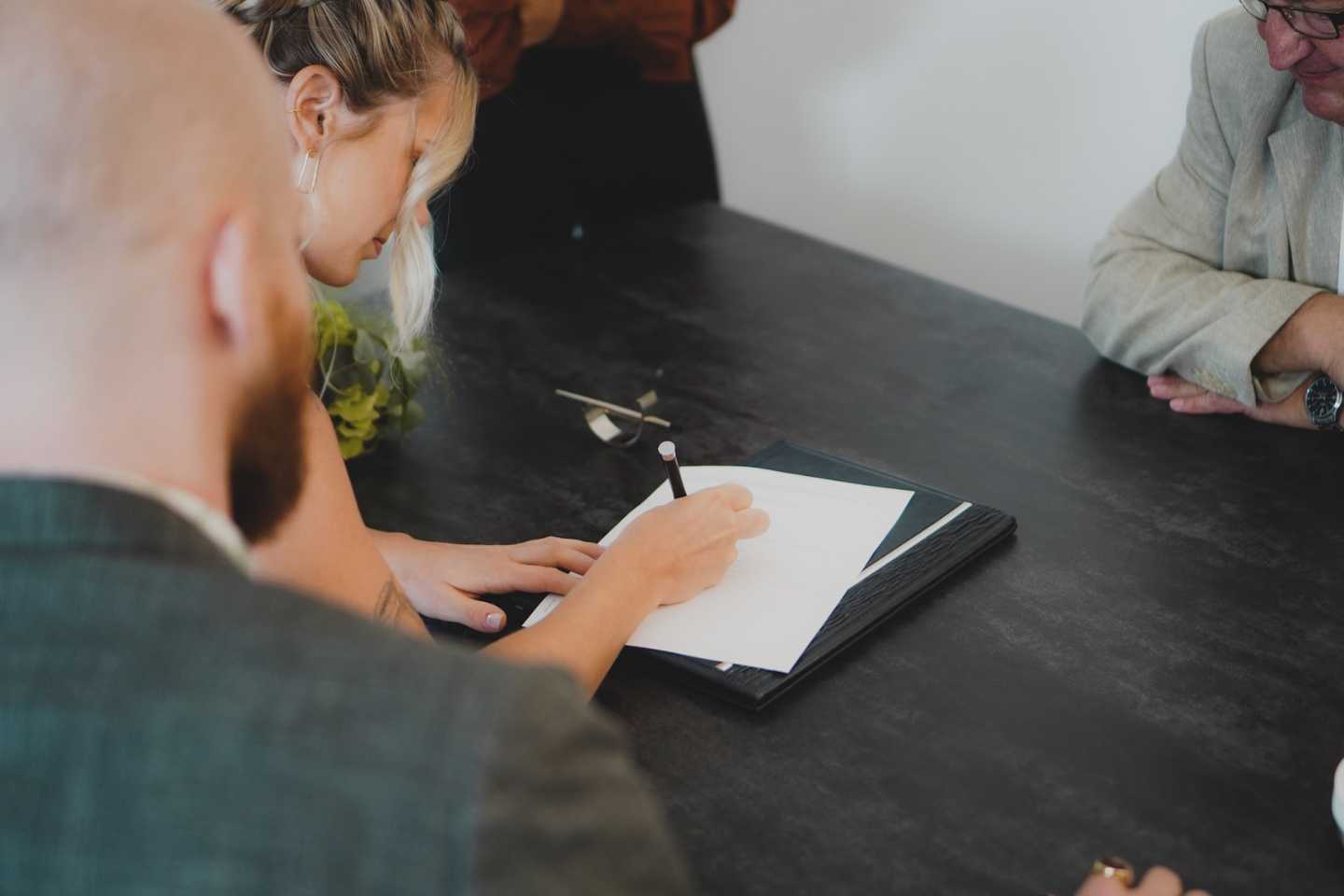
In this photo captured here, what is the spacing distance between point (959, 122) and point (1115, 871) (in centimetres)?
244

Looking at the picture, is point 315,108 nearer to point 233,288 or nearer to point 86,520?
point 233,288

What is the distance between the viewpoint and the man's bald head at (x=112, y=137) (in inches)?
29.5

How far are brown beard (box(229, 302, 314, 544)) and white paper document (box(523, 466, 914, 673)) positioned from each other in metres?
0.49

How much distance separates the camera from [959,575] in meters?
1.39

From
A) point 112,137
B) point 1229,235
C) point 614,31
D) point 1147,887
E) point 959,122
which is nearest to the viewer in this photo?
point 112,137

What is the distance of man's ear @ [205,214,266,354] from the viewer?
2.56 feet

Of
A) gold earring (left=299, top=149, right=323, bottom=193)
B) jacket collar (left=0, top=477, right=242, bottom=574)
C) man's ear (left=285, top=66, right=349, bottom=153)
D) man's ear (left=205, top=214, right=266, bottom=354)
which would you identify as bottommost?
gold earring (left=299, top=149, right=323, bottom=193)

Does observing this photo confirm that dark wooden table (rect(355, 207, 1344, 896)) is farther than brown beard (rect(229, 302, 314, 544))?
Yes

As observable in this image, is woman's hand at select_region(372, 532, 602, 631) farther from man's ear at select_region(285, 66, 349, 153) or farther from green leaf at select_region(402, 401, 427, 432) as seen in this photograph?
man's ear at select_region(285, 66, 349, 153)

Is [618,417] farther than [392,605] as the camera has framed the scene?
Yes

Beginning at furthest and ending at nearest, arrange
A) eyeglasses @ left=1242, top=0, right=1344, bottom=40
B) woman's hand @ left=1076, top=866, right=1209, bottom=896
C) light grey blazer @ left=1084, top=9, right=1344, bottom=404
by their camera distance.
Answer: light grey blazer @ left=1084, top=9, right=1344, bottom=404, eyeglasses @ left=1242, top=0, right=1344, bottom=40, woman's hand @ left=1076, top=866, right=1209, bottom=896

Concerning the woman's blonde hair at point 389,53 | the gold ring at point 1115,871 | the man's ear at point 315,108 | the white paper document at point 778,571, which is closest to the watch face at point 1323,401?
the white paper document at point 778,571

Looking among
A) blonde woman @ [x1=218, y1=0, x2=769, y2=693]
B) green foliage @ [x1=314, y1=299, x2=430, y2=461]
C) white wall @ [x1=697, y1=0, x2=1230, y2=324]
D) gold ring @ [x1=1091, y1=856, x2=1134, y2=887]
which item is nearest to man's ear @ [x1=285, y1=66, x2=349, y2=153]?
blonde woman @ [x1=218, y1=0, x2=769, y2=693]

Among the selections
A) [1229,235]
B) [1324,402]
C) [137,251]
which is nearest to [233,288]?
[137,251]
